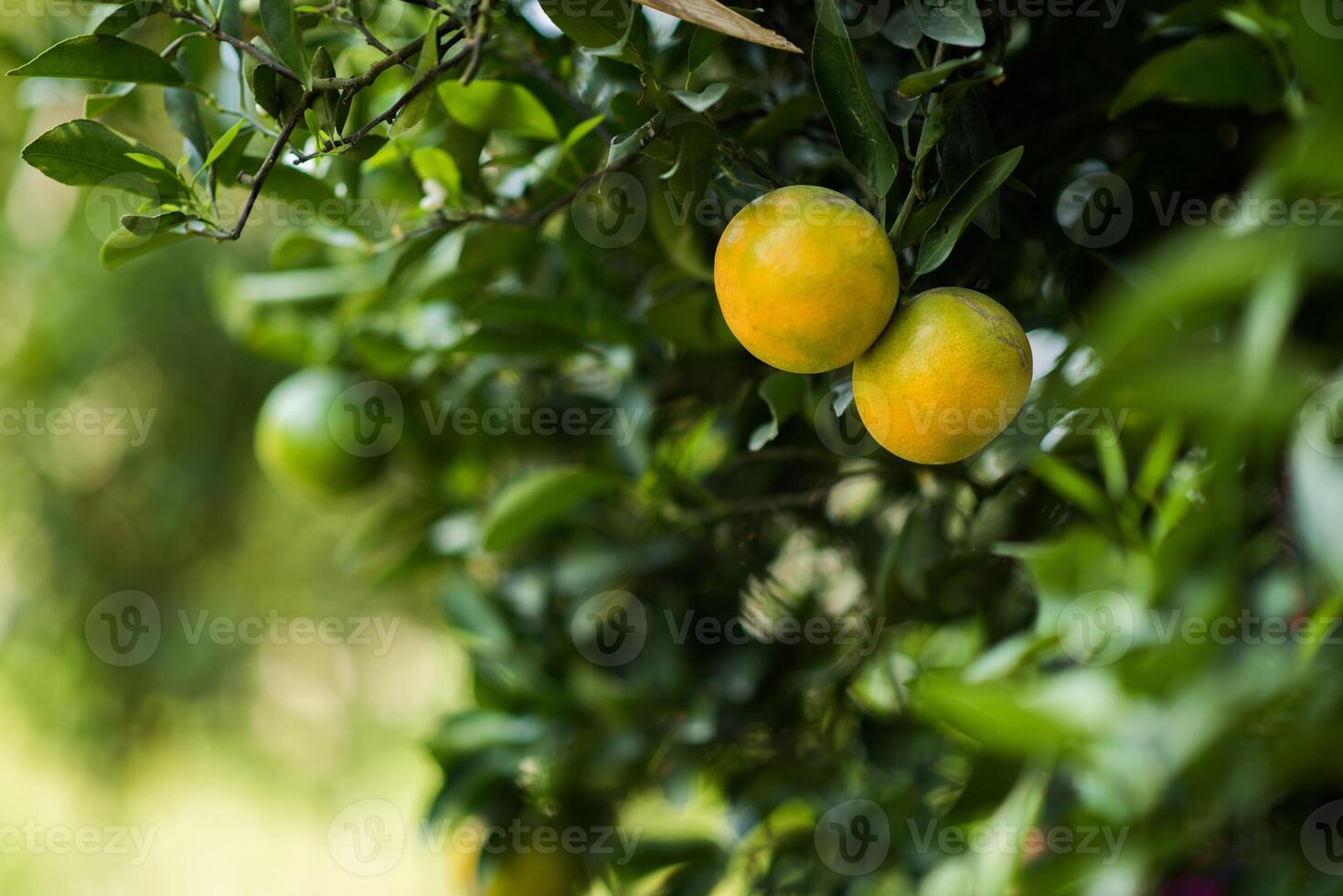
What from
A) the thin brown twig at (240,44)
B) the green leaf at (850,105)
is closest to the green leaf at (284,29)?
the thin brown twig at (240,44)

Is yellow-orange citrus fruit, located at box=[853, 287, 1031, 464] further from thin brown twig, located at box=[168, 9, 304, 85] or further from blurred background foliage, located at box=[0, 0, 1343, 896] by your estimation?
thin brown twig, located at box=[168, 9, 304, 85]

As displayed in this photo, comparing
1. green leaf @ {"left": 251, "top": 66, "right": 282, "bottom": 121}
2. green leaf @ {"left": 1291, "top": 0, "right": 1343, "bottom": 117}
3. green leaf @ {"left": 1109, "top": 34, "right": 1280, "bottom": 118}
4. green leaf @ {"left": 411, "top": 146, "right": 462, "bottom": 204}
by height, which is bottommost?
green leaf @ {"left": 411, "top": 146, "right": 462, "bottom": 204}

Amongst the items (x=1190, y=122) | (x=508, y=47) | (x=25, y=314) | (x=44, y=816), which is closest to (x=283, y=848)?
(x=44, y=816)

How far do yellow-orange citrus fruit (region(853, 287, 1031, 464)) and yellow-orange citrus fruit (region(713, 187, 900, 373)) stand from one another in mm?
14

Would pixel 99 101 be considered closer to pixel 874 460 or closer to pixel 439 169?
pixel 439 169

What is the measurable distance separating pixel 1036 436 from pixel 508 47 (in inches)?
15.0

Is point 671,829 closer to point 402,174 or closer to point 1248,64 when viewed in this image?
point 402,174

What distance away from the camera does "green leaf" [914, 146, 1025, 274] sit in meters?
0.39

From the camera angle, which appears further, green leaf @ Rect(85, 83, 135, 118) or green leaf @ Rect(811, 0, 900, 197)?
green leaf @ Rect(85, 83, 135, 118)

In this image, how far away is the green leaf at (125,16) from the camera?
0.44 metres

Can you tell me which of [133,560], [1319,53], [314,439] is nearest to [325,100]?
[1319,53]

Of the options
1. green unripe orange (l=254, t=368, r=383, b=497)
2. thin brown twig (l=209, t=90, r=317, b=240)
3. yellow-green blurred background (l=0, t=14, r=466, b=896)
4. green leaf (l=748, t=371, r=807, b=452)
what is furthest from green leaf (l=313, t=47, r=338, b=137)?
yellow-green blurred background (l=0, t=14, r=466, b=896)

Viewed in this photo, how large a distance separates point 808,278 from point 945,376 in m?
0.07

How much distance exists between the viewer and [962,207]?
406mm
